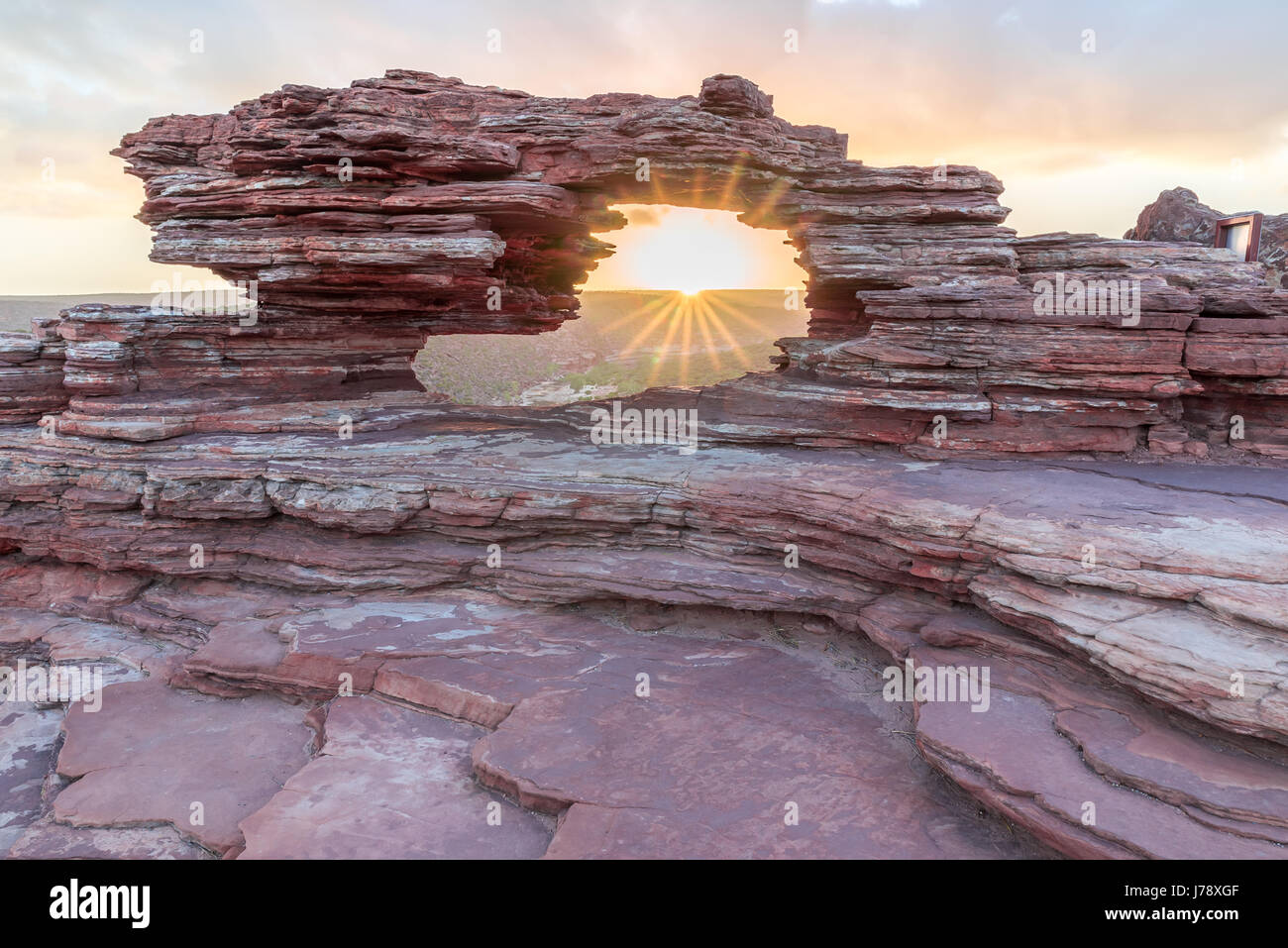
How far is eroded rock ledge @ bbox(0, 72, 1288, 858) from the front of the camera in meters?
7.46

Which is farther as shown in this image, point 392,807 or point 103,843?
point 103,843

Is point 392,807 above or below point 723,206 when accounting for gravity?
below

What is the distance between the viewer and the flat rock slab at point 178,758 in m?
8.56

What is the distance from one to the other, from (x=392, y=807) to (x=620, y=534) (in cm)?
526

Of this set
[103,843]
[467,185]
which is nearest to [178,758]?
[103,843]

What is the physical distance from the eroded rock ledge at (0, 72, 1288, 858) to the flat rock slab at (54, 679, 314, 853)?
0.06 meters

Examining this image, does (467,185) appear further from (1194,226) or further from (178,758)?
(1194,226)

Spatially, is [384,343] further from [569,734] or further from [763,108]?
[569,734]

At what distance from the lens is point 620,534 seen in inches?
468

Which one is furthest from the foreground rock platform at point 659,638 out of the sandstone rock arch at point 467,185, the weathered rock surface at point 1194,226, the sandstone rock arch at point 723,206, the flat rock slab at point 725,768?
the weathered rock surface at point 1194,226

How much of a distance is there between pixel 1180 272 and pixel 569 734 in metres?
13.3

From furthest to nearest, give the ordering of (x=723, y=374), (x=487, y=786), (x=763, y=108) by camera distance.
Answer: (x=723, y=374) → (x=763, y=108) → (x=487, y=786)
